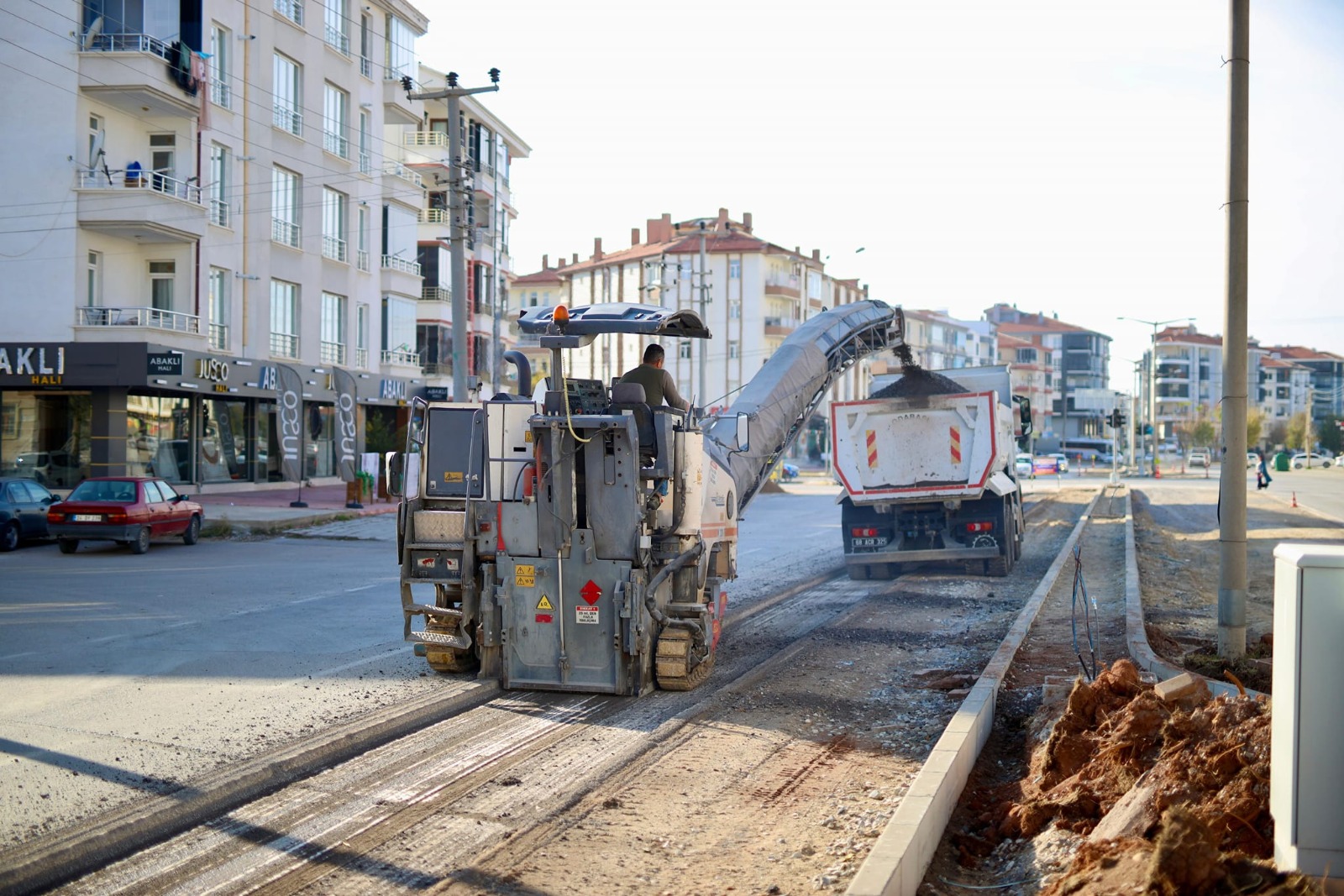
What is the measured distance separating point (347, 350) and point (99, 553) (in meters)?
20.6

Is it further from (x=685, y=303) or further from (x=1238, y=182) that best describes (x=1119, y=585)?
(x=685, y=303)

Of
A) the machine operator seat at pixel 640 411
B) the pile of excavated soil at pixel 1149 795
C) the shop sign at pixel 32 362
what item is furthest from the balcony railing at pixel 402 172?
the pile of excavated soil at pixel 1149 795

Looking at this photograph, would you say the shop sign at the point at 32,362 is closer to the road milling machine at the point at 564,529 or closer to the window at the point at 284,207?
the window at the point at 284,207

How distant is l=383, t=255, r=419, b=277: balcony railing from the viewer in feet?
147

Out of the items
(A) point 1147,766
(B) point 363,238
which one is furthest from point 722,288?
(A) point 1147,766

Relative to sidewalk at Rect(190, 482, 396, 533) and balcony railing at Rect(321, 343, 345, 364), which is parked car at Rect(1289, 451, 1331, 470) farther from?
sidewalk at Rect(190, 482, 396, 533)

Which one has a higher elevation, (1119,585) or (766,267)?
(766,267)

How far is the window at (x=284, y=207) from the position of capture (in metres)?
36.2

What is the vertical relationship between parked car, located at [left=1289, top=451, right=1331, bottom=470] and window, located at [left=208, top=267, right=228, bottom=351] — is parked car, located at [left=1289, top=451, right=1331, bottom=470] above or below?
below

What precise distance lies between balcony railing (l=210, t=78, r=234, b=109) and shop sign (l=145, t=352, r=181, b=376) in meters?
8.40

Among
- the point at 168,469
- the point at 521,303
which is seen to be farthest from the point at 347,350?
the point at 521,303

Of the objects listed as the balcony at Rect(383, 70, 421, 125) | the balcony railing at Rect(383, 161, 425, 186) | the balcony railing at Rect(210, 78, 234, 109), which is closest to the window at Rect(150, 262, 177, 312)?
the balcony railing at Rect(210, 78, 234, 109)

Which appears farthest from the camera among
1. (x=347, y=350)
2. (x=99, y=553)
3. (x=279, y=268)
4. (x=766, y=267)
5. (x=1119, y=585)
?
(x=766, y=267)

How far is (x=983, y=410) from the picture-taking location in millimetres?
17672
